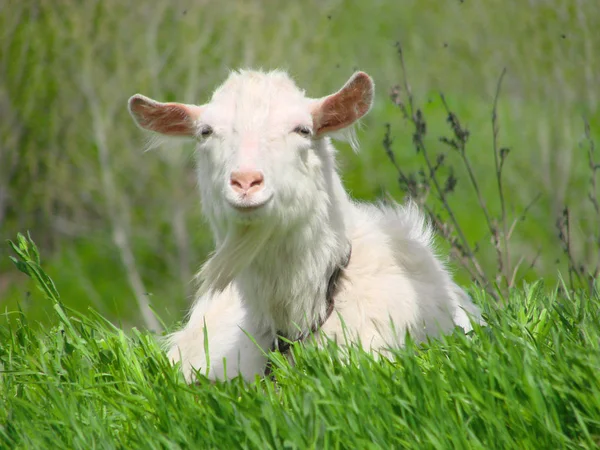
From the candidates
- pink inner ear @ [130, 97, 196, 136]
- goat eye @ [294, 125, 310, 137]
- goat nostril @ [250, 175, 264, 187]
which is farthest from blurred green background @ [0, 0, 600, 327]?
goat nostril @ [250, 175, 264, 187]

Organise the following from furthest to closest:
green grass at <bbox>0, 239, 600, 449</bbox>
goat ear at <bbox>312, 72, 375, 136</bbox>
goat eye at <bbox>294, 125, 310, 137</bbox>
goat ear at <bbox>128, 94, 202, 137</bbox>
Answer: goat ear at <bbox>128, 94, 202, 137</bbox> < goat ear at <bbox>312, 72, 375, 136</bbox> < goat eye at <bbox>294, 125, 310, 137</bbox> < green grass at <bbox>0, 239, 600, 449</bbox>

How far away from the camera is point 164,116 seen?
4.85 metres

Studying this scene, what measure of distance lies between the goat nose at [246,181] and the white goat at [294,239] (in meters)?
0.05

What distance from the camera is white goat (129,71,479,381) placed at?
428cm

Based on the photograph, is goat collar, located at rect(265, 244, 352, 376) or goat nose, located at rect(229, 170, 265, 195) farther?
goat collar, located at rect(265, 244, 352, 376)

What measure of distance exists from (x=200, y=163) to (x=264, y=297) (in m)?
0.76

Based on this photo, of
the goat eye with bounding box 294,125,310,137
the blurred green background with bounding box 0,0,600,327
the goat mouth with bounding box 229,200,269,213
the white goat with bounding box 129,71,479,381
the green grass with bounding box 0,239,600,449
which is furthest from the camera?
the blurred green background with bounding box 0,0,600,327

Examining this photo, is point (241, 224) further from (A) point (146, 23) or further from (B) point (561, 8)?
(A) point (146, 23)

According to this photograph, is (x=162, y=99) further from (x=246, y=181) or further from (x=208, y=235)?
(x=246, y=181)

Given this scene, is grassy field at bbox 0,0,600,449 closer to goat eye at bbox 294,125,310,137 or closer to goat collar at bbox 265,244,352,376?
goat collar at bbox 265,244,352,376

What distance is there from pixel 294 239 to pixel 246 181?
54 centimetres

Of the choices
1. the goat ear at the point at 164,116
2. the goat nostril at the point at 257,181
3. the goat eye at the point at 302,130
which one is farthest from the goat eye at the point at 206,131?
the goat nostril at the point at 257,181

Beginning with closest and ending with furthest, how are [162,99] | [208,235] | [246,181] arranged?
[246,181] < [162,99] < [208,235]

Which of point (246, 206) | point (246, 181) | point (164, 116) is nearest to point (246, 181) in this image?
point (246, 181)
